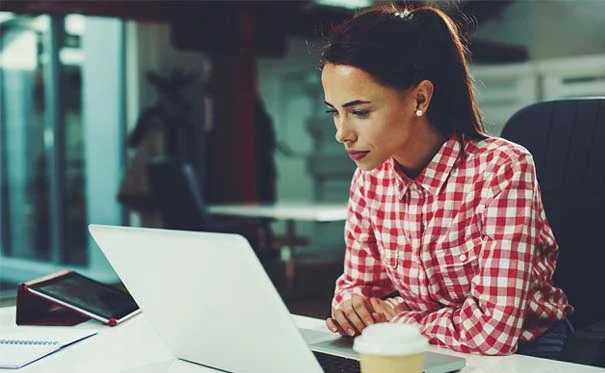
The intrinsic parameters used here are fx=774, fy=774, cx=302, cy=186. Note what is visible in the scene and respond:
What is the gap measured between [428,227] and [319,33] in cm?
48

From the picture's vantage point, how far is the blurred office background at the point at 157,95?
19.2 ft

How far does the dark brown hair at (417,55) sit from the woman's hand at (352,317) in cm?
38

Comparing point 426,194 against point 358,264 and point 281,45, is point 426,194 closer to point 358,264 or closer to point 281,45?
point 358,264

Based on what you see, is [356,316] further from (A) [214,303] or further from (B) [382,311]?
(A) [214,303]

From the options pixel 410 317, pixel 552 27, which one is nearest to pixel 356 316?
pixel 410 317

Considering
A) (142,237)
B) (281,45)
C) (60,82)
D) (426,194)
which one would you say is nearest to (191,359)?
(142,237)

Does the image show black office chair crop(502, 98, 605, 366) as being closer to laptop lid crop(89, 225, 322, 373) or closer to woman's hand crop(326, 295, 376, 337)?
woman's hand crop(326, 295, 376, 337)

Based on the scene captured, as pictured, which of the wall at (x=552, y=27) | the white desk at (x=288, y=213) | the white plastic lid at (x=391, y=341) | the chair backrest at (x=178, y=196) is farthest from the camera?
the wall at (x=552, y=27)

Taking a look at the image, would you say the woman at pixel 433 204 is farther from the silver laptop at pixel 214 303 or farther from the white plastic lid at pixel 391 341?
the white plastic lid at pixel 391 341

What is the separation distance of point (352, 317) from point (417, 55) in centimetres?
48

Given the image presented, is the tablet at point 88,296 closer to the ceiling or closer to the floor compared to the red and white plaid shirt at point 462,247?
closer to the floor

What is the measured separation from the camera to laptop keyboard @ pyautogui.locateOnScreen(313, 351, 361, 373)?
105 centimetres

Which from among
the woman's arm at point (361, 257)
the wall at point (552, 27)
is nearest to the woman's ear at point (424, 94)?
the woman's arm at point (361, 257)

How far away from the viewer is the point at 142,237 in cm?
101
